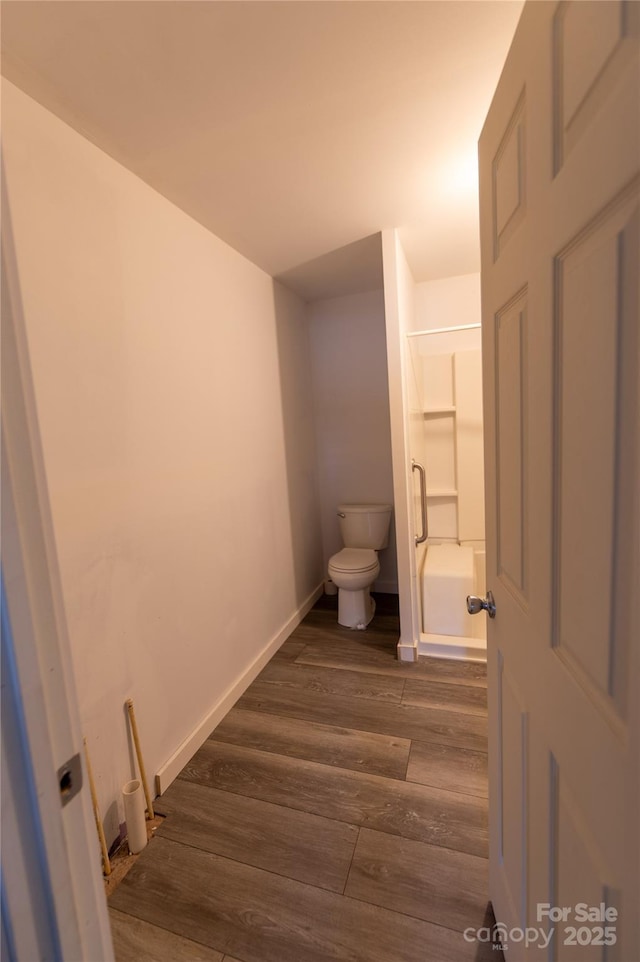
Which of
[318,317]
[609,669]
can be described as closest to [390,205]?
[318,317]

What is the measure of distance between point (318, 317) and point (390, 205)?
55.3 inches

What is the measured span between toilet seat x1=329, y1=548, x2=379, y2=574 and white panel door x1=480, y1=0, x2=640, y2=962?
72.1 inches

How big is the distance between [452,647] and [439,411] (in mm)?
1633

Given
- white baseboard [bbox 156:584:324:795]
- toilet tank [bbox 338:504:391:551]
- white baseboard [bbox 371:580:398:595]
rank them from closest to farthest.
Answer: white baseboard [bbox 156:584:324:795] → toilet tank [bbox 338:504:391:551] → white baseboard [bbox 371:580:398:595]

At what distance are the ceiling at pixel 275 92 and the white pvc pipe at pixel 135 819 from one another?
2.27 metres

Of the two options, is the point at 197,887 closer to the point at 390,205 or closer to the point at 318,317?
the point at 390,205

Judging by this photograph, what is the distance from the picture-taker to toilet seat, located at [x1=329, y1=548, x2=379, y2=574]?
109 inches

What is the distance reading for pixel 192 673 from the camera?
72.4 inches

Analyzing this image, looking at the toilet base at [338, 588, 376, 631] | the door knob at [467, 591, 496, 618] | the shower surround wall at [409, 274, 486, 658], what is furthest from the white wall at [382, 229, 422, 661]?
the door knob at [467, 591, 496, 618]

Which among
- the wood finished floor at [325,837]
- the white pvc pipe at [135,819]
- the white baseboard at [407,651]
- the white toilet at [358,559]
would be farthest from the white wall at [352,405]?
the white pvc pipe at [135,819]

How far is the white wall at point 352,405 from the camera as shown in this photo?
3.25m

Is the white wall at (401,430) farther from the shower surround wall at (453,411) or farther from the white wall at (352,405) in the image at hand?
the white wall at (352,405)

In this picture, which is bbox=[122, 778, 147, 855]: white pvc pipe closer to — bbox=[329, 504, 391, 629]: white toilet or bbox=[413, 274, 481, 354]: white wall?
bbox=[329, 504, 391, 629]: white toilet

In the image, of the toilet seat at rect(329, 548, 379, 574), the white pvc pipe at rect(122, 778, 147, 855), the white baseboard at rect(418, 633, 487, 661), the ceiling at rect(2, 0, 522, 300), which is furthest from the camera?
the toilet seat at rect(329, 548, 379, 574)
